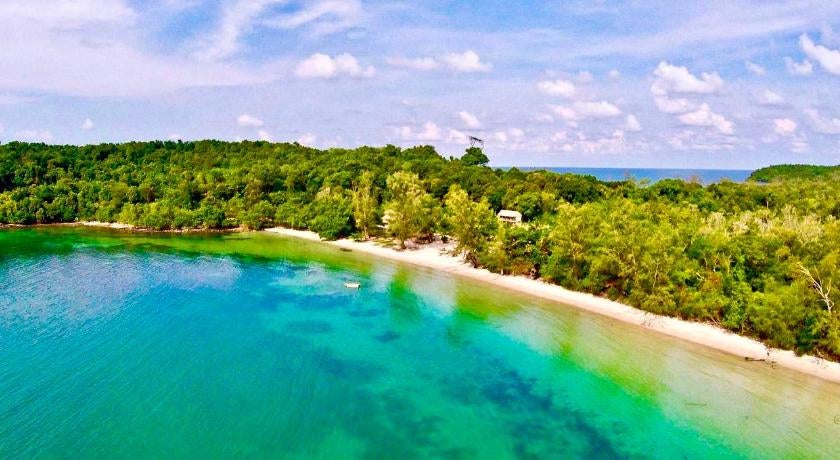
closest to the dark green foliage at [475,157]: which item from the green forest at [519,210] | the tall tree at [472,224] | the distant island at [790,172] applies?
the green forest at [519,210]

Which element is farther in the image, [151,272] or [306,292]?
[151,272]

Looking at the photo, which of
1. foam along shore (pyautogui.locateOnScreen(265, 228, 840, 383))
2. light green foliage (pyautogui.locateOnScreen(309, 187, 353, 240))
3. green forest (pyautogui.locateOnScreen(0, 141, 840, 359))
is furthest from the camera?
light green foliage (pyautogui.locateOnScreen(309, 187, 353, 240))

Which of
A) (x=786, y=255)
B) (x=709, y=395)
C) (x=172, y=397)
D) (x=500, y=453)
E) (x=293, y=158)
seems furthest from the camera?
(x=293, y=158)

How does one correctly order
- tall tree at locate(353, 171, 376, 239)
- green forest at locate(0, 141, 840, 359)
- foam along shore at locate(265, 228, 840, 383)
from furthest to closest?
1. tall tree at locate(353, 171, 376, 239)
2. green forest at locate(0, 141, 840, 359)
3. foam along shore at locate(265, 228, 840, 383)

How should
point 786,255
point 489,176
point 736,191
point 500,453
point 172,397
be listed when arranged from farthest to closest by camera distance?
point 489,176 → point 736,191 → point 786,255 → point 172,397 → point 500,453

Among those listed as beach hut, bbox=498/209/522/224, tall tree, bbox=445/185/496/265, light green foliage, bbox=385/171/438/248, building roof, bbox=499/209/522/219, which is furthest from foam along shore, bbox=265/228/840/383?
building roof, bbox=499/209/522/219

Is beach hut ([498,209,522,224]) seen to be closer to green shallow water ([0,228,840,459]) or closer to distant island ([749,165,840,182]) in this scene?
green shallow water ([0,228,840,459])

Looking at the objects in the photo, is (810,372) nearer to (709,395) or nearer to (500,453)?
(709,395)

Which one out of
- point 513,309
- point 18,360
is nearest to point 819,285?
point 513,309
